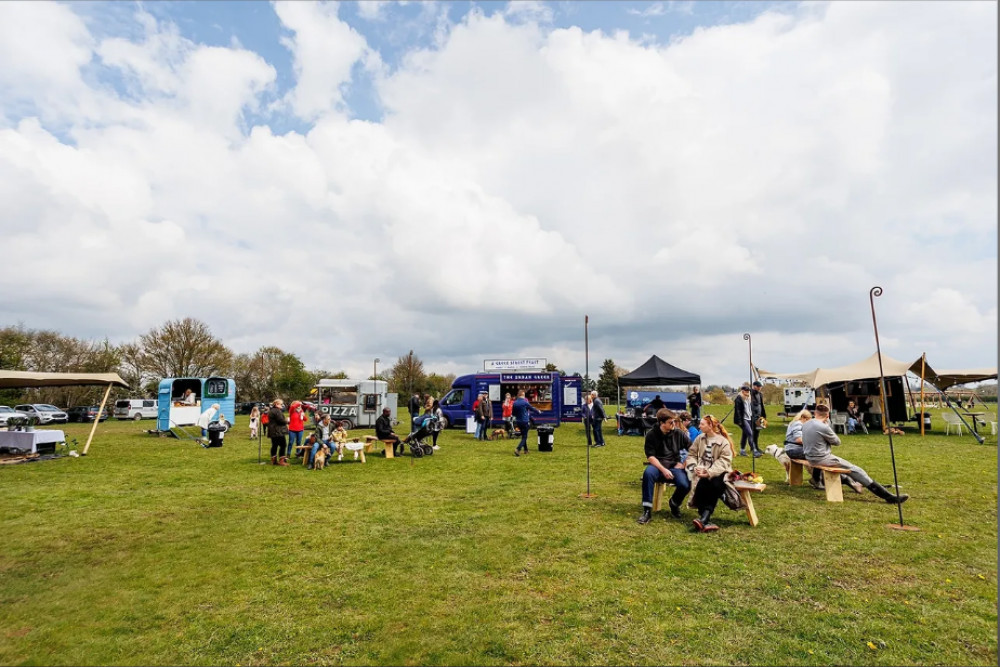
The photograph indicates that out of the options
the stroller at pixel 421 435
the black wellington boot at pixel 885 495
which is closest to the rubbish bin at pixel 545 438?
the stroller at pixel 421 435

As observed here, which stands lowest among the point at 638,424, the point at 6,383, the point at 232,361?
the point at 638,424

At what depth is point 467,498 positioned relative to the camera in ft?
27.5

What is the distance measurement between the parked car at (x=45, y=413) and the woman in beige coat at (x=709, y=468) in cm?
3681

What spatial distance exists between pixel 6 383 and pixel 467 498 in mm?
15095

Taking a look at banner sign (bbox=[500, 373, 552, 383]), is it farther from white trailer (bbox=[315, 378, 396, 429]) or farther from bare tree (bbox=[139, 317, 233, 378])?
bare tree (bbox=[139, 317, 233, 378])

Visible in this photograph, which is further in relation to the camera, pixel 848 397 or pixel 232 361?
pixel 232 361

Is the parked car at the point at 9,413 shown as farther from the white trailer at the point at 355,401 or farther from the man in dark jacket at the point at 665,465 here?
the man in dark jacket at the point at 665,465

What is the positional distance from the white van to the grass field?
91.3ft

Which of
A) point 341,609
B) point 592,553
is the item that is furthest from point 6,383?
point 592,553

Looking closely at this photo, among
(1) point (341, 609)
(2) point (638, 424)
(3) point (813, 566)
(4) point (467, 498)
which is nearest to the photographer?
(1) point (341, 609)

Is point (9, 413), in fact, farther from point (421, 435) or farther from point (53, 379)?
point (421, 435)

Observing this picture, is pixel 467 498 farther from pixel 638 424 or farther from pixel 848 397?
pixel 848 397

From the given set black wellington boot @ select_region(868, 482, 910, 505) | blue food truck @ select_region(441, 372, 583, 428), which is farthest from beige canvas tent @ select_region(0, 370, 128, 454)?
black wellington boot @ select_region(868, 482, 910, 505)

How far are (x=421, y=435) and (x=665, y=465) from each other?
8.06 metres
